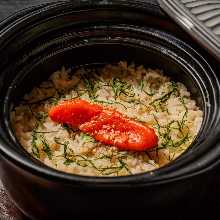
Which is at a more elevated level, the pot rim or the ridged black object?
the ridged black object

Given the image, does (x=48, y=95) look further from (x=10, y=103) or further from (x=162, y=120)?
(x=162, y=120)

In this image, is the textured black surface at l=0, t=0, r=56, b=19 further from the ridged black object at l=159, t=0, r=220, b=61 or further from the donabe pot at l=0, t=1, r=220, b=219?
the ridged black object at l=159, t=0, r=220, b=61

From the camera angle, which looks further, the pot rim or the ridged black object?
the ridged black object

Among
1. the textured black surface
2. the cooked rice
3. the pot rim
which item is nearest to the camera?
the pot rim

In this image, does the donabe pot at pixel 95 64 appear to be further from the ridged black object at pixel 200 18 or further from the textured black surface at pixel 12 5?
the textured black surface at pixel 12 5

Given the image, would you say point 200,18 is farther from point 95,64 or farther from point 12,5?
point 12,5

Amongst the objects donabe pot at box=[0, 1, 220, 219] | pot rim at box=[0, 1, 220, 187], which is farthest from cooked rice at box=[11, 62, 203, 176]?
pot rim at box=[0, 1, 220, 187]

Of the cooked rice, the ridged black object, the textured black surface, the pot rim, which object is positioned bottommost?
the pot rim

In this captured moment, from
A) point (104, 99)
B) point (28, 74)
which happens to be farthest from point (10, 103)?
point (104, 99)
